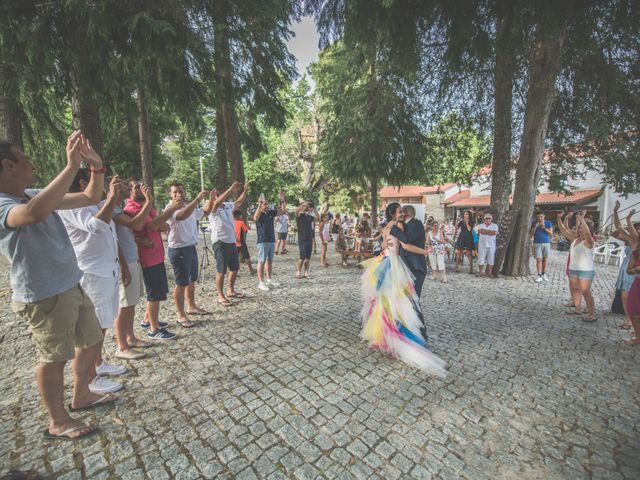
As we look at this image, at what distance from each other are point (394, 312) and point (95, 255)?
3.23 m

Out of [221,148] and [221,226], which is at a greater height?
[221,148]

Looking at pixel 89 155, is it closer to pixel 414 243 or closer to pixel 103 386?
pixel 103 386

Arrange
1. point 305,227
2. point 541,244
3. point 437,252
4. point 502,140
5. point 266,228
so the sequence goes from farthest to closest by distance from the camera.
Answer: point 502,140
point 541,244
point 437,252
point 305,227
point 266,228

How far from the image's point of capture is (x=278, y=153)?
25.7 m

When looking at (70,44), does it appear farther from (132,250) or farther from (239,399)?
(239,399)

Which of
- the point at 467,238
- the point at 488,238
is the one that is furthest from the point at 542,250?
the point at 467,238

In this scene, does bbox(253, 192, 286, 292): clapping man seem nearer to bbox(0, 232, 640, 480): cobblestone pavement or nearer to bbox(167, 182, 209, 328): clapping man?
bbox(167, 182, 209, 328): clapping man

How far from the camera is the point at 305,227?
8.09m

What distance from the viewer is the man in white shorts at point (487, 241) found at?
8.62 metres

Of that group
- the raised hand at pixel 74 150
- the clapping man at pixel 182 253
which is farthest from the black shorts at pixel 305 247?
the raised hand at pixel 74 150

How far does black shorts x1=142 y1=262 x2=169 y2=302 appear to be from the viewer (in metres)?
3.85

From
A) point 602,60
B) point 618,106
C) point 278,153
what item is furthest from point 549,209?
point 278,153

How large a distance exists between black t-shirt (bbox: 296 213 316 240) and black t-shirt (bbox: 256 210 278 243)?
4.66ft

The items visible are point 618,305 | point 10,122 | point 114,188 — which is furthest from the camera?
point 10,122
